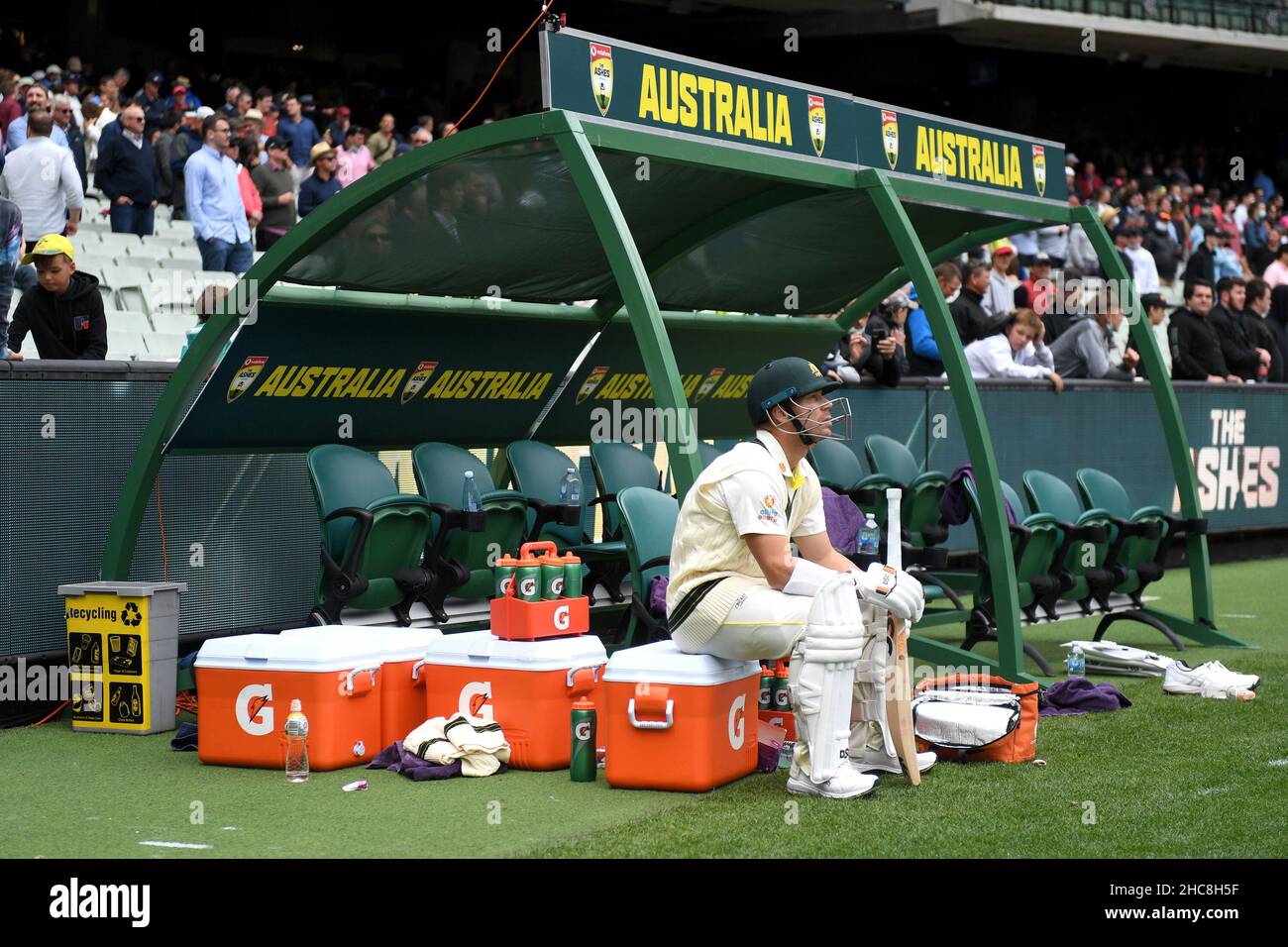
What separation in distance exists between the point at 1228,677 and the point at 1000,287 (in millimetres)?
8797

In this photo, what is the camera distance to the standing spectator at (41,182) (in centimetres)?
1353

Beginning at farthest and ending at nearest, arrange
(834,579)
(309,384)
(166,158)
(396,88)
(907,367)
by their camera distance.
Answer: (396,88) → (166,158) → (907,367) → (309,384) → (834,579)

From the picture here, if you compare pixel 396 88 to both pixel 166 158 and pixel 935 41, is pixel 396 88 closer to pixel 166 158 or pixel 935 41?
pixel 935 41

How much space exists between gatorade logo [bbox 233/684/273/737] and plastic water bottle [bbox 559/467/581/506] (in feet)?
11.6

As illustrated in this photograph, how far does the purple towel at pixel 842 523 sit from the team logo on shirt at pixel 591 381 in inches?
101

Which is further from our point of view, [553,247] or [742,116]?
[553,247]

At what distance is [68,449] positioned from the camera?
28.1ft

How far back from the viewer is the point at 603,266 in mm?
10648

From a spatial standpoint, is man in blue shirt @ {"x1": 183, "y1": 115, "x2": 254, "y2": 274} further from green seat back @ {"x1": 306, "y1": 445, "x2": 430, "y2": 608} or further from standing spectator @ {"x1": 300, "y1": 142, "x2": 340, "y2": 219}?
green seat back @ {"x1": 306, "y1": 445, "x2": 430, "y2": 608}

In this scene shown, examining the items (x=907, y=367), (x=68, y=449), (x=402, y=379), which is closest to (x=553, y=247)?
(x=402, y=379)

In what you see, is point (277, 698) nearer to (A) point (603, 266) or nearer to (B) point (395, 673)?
(B) point (395, 673)

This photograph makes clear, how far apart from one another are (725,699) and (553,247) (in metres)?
4.03

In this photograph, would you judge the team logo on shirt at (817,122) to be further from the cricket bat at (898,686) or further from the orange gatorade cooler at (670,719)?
the orange gatorade cooler at (670,719)

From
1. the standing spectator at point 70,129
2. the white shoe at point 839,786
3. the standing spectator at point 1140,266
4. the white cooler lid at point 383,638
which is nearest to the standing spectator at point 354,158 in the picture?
the standing spectator at point 70,129
